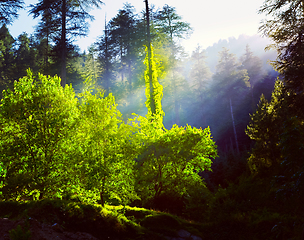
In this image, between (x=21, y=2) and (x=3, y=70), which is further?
(x=3, y=70)

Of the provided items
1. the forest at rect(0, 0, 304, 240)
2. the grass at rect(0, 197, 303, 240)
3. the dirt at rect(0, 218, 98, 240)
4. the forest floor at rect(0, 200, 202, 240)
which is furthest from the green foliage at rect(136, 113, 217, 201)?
the dirt at rect(0, 218, 98, 240)

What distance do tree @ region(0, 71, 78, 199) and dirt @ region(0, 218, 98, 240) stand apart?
4.65ft

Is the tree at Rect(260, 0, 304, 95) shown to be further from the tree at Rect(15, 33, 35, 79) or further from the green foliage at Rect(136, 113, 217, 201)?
the tree at Rect(15, 33, 35, 79)

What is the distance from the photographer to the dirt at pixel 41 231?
4578 mm

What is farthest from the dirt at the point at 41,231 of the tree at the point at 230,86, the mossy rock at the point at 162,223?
the tree at the point at 230,86

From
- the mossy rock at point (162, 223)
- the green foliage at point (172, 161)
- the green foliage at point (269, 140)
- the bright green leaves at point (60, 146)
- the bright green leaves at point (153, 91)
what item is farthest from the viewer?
the green foliage at point (269, 140)

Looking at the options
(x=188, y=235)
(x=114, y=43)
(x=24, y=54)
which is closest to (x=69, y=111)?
(x=188, y=235)

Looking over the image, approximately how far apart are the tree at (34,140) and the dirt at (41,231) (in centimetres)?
142

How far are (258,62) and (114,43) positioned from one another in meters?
26.6

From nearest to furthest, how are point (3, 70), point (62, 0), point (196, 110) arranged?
point (62, 0), point (3, 70), point (196, 110)

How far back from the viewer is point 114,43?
2925 cm

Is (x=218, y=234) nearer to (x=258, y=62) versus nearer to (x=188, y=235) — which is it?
(x=188, y=235)

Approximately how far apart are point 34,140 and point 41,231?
306cm

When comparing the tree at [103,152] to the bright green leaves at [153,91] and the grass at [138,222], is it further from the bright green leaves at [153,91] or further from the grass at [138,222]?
the bright green leaves at [153,91]
